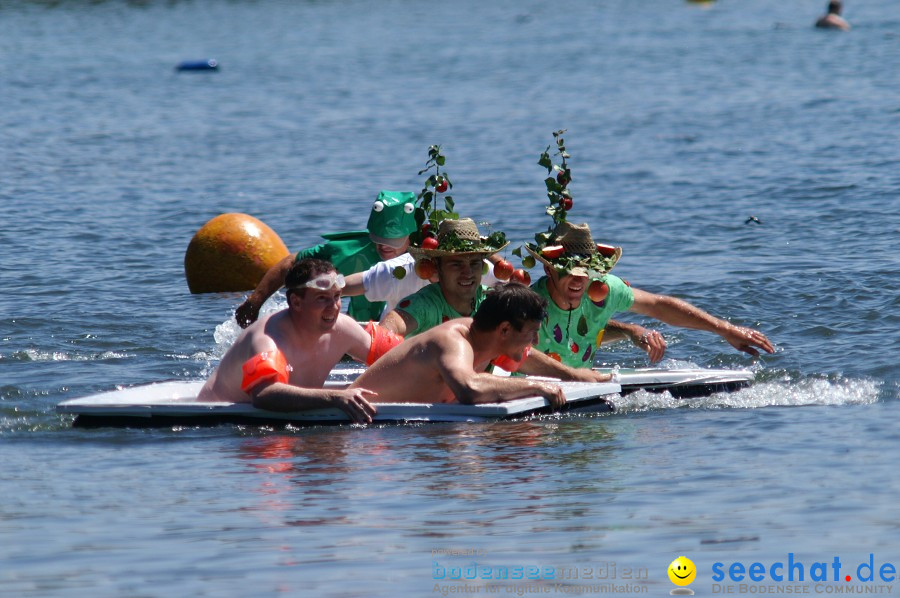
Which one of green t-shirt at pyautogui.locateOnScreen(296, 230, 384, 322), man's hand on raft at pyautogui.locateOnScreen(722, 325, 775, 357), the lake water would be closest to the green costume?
green t-shirt at pyautogui.locateOnScreen(296, 230, 384, 322)

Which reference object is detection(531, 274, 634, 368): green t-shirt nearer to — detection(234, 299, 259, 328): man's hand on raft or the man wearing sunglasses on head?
the man wearing sunglasses on head

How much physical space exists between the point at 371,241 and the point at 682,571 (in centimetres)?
594

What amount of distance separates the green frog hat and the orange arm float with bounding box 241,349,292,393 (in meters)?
2.36

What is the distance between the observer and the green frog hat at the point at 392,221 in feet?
38.4

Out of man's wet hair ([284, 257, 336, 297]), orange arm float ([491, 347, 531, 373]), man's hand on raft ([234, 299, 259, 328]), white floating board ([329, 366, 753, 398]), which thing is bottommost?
white floating board ([329, 366, 753, 398])

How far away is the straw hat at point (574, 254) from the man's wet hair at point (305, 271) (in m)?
1.74

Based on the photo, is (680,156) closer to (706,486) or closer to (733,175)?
(733,175)

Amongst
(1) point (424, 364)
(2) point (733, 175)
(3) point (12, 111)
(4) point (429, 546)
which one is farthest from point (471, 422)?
(3) point (12, 111)

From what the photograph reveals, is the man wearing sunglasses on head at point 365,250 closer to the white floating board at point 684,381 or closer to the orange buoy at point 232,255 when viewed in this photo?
the white floating board at point 684,381

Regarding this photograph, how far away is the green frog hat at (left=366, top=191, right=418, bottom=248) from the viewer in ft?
38.4

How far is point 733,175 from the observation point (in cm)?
2297

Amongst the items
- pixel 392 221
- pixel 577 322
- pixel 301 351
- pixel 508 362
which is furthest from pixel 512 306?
pixel 392 221

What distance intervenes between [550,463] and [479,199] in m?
13.1

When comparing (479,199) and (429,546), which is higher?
(429,546)
